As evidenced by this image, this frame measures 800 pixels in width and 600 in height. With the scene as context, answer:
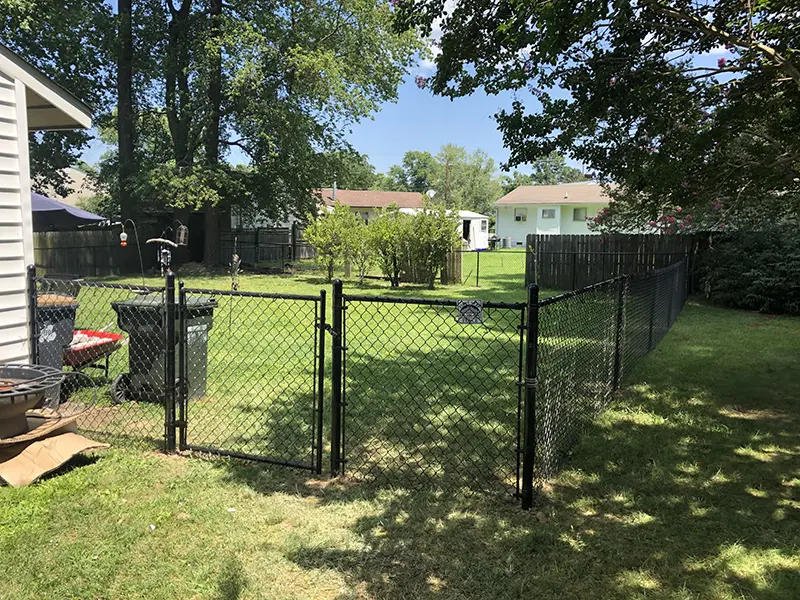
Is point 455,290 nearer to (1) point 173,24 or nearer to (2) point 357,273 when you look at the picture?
(2) point 357,273

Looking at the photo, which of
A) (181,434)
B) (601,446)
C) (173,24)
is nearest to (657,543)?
(601,446)

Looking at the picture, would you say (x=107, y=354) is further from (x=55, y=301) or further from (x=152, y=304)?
(x=152, y=304)

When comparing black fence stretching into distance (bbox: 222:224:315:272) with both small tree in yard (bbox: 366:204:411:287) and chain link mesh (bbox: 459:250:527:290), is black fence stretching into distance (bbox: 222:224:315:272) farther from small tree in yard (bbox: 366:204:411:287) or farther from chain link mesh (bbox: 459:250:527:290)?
chain link mesh (bbox: 459:250:527:290)

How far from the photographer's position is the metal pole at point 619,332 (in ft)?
18.4

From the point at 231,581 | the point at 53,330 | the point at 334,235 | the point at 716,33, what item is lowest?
the point at 231,581

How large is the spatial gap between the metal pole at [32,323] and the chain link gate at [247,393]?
3.74 feet

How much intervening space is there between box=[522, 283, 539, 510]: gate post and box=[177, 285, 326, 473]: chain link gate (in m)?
1.20

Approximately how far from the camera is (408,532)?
315cm

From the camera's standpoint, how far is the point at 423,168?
8162 centimetres

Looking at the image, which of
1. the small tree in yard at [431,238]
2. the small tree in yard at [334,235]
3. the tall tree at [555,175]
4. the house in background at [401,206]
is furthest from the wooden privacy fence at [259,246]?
the tall tree at [555,175]

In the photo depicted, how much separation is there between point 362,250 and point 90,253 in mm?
9688

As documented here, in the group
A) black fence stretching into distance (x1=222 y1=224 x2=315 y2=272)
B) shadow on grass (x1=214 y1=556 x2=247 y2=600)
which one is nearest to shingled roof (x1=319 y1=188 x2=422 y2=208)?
black fence stretching into distance (x1=222 y1=224 x2=315 y2=272)

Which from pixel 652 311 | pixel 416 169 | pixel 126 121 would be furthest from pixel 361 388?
pixel 416 169

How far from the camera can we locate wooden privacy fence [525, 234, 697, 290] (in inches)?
574
